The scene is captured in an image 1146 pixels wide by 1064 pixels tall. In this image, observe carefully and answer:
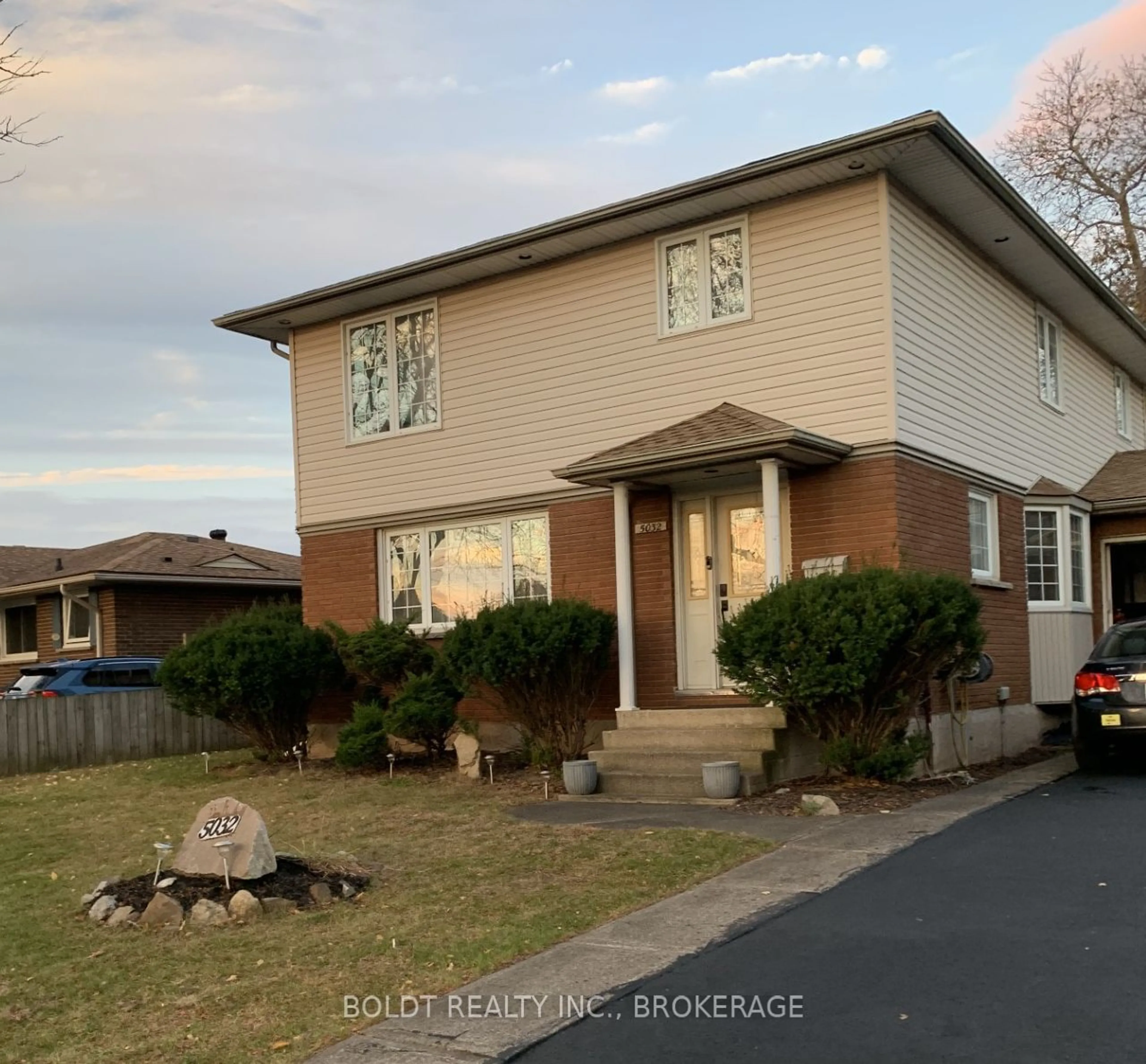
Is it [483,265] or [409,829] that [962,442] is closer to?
[483,265]

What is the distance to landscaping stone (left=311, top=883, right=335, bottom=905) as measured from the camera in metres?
7.37

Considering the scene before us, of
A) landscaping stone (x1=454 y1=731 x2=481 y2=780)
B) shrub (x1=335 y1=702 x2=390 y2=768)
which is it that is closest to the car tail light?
landscaping stone (x1=454 y1=731 x2=481 y2=780)

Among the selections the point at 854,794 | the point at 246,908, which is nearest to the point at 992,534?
the point at 854,794

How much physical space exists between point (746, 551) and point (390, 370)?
582cm

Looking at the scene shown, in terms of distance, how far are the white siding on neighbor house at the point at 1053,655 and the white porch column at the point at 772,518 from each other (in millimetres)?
5199

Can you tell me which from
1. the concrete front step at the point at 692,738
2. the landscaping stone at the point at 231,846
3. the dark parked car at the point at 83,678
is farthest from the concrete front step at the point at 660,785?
the dark parked car at the point at 83,678

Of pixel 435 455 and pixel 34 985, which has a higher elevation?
pixel 435 455

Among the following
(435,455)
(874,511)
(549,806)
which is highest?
(435,455)

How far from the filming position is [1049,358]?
16875mm

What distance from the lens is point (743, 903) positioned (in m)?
6.92

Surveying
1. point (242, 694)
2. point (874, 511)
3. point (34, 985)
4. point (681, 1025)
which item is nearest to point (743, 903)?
point (681, 1025)

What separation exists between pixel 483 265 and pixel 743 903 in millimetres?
9729

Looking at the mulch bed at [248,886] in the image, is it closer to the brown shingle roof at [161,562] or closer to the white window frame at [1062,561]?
the white window frame at [1062,561]

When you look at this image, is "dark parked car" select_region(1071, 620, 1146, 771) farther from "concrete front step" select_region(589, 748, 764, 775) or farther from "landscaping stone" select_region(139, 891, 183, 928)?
"landscaping stone" select_region(139, 891, 183, 928)
